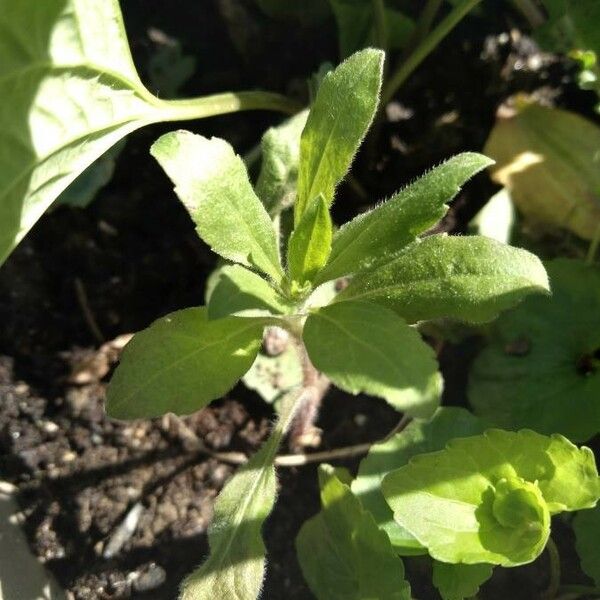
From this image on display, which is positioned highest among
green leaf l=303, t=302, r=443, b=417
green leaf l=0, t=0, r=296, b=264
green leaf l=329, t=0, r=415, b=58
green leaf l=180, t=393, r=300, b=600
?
green leaf l=0, t=0, r=296, b=264

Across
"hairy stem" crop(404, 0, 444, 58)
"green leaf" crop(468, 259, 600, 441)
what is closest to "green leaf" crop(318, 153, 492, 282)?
"green leaf" crop(468, 259, 600, 441)

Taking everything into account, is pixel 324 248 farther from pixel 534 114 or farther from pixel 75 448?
pixel 534 114

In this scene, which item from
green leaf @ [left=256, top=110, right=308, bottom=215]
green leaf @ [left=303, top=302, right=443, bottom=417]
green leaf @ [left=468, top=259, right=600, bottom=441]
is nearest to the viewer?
green leaf @ [left=303, top=302, right=443, bottom=417]

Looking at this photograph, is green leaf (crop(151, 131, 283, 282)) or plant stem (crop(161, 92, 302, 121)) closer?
green leaf (crop(151, 131, 283, 282))

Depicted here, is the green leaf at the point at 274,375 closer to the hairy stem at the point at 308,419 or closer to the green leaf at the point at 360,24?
the hairy stem at the point at 308,419

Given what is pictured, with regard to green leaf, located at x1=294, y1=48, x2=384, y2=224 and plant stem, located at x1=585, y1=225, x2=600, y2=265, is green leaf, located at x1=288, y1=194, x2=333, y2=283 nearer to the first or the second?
green leaf, located at x1=294, y1=48, x2=384, y2=224

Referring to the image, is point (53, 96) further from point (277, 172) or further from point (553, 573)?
point (553, 573)
